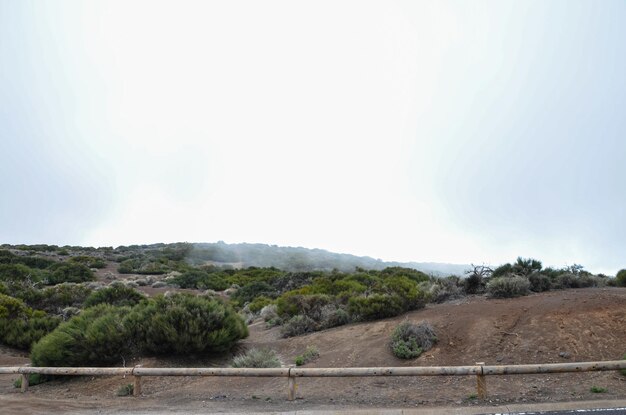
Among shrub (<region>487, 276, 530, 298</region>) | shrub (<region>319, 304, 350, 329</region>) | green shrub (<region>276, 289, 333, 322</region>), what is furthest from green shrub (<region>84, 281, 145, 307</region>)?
shrub (<region>487, 276, 530, 298</region>)

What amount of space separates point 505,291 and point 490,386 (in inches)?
255

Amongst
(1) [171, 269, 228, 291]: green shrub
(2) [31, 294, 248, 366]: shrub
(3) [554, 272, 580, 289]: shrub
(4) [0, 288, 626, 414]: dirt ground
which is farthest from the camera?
(1) [171, 269, 228, 291]: green shrub

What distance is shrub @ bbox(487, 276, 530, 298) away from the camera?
1476cm

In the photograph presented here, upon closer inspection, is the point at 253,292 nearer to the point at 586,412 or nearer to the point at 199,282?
the point at 199,282

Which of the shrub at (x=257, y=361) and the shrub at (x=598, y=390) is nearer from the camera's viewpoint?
the shrub at (x=598, y=390)

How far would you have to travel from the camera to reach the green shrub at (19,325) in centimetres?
1675

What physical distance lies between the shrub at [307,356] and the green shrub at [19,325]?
10.4m

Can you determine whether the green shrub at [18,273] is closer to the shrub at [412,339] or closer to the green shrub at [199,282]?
the green shrub at [199,282]

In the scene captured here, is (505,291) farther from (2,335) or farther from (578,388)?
(2,335)

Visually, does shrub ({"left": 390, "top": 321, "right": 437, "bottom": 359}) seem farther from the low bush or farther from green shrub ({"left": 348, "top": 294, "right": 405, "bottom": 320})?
the low bush

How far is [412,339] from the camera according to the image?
37.8ft

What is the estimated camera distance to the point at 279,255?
255 ft

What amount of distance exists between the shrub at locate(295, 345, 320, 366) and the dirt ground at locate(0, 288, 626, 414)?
0.23 metres

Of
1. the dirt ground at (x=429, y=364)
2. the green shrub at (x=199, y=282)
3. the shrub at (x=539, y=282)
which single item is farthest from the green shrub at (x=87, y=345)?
the green shrub at (x=199, y=282)
